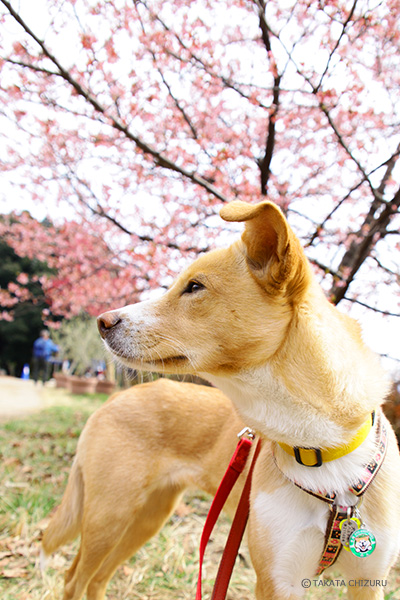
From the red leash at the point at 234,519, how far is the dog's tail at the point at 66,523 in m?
0.91

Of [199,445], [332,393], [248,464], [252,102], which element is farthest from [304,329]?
[252,102]

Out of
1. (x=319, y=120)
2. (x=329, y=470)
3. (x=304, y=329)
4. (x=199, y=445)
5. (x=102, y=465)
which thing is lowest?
(x=102, y=465)

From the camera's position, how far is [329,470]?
4.82 ft

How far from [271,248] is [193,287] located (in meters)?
0.34

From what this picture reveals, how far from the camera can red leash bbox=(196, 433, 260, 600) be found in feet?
5.12

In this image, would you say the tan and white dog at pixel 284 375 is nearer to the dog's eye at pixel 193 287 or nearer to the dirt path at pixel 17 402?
the dog's eye at pixel 193 287

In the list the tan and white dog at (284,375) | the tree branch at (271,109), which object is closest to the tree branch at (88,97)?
the tree branch at (271,109)

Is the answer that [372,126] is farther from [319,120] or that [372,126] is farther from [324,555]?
[324,555]

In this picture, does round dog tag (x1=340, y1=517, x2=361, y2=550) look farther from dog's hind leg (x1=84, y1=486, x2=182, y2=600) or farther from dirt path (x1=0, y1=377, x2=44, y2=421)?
dirt path (x1=0, y1=377, x2=44, y2=421)

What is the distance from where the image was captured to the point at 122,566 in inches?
113

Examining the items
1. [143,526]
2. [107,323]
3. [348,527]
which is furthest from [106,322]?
[143,526]

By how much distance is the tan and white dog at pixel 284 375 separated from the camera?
4.70ft

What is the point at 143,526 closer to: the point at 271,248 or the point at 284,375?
the point at 284,375

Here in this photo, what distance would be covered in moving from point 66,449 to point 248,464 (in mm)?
3977
